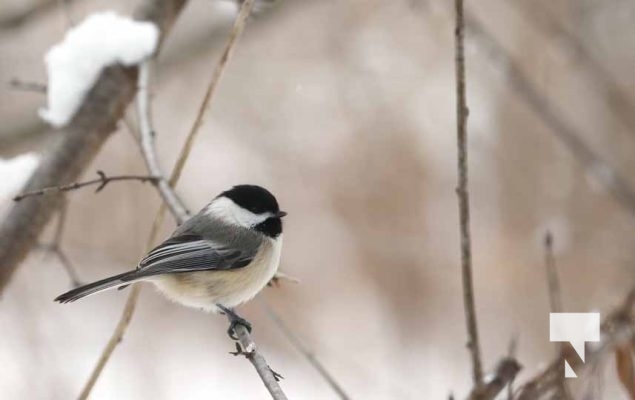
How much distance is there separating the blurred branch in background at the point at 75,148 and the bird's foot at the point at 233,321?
0.46m

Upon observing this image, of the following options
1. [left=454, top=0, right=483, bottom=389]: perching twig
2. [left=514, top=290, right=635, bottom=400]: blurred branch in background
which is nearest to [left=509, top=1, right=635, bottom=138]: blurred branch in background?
[left=454, top=0, right=483, bottom=389]: perching twig

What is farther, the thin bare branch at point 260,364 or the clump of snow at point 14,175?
the clump of snow at point 14,175

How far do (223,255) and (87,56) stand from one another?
0.64 metres

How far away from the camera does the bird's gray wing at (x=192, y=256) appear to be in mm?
1725

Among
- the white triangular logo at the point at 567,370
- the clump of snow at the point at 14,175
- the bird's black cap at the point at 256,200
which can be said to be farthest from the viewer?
the bird's black cap at the point at 256,200

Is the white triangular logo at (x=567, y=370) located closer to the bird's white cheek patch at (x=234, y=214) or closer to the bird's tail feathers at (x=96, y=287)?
the bird's tail feathers at (x=96, y=287)

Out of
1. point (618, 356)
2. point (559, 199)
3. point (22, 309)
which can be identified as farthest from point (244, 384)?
point (618, 356)

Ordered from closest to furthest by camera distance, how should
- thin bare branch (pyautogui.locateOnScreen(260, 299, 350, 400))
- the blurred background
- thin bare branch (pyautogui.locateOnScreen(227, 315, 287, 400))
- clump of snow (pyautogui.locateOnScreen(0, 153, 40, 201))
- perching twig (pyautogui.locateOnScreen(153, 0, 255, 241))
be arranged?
thin bare branch (pyautogui.locateOnScreen(227, 315, 287, 400))
thin bare branch (pyautogui.locateOnScreen(260, 299, 350, 400))
perching twig (pyautogui.locateOnScreen(153, 0, 255, 241))
clump of snow (pyautogui.locateOnScreen(0, 153, 40, 201))
the blurred background

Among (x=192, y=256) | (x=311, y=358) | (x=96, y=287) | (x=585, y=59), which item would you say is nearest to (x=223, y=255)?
(x=192, y=256)

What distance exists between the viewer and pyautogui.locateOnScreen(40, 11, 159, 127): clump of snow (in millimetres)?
1907

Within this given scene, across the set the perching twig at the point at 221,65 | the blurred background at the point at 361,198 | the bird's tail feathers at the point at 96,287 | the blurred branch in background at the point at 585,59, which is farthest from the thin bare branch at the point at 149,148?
the blurred background at the point at 361,198

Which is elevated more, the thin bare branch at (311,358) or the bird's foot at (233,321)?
the thin bare branch at (311,358)

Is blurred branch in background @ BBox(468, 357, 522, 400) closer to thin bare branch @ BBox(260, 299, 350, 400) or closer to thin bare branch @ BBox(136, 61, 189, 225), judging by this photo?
thin bare branch @ BBox(260, 299, 350, 400)

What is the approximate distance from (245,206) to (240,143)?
102 inches
